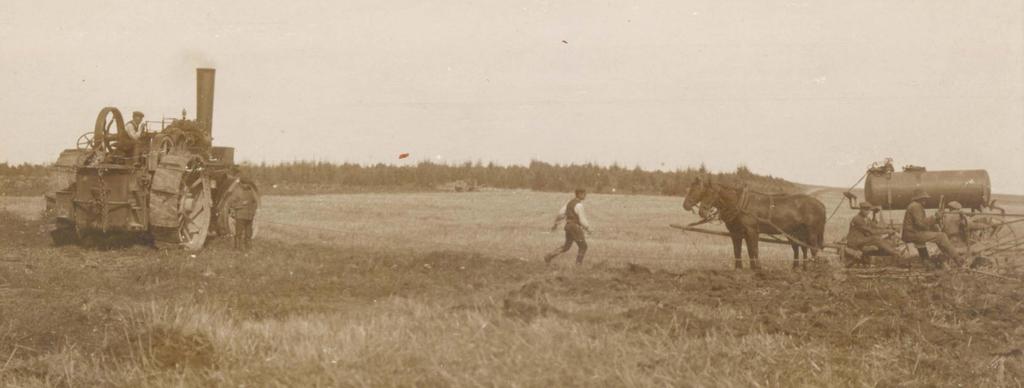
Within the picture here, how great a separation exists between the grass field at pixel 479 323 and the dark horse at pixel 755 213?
1176 millimetres

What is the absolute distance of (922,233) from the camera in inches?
624

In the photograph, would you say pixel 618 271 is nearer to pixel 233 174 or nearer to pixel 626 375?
pixel 626 375

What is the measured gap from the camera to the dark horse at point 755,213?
17266mm

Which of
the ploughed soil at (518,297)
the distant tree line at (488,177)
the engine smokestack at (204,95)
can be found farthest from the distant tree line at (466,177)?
the ploughed soil at (518,297)

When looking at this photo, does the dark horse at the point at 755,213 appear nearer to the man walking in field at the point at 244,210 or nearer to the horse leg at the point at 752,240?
the horse leg at the point at 752,240

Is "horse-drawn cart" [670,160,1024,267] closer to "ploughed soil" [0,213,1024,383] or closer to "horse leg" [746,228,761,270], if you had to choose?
"horse leg" [746,228,761,270]

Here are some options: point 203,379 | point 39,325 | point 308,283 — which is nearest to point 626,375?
point 203,379

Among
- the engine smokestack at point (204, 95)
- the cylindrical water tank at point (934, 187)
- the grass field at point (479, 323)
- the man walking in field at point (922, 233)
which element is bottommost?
the grass field at point (479, 323)

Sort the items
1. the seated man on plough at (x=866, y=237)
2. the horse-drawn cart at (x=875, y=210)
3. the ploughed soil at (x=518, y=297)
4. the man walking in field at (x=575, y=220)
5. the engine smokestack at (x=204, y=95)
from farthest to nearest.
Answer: the engine smokestack at (x=204, y=95)
the man walking in field at (x=575, y=220)
the horse-drawn cart at (x=875, y=210)
the seated man on plough at (x=866, y=237)
the ploughed soil at (x=518, y=297)

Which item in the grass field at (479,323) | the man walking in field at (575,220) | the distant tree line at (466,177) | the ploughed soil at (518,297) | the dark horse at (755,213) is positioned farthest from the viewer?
the distant tree line at (466,177)

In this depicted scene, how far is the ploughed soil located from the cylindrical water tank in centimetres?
201

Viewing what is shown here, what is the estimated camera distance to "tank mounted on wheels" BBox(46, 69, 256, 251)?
19.5 meters

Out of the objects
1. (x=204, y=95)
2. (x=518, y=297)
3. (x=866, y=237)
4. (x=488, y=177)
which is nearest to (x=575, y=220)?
(x=866, y=237)

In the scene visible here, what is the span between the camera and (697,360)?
8.57m
